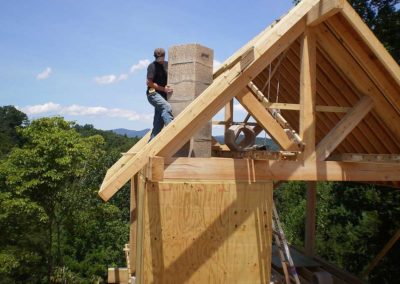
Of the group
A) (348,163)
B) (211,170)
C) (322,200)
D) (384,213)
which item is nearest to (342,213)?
(384,213)

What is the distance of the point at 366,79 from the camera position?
5273 millimetres

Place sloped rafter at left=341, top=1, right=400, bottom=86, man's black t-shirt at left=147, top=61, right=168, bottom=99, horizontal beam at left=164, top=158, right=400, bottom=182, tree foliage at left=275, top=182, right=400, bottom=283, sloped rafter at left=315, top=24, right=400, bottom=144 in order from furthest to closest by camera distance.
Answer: tree foliage at left=275, top=182, right=400, bottom=283 → man's black t-shirt at left=147, top=61, right=168, bottom=99 → sloped rafter at left=315, top=24, right=400, bottom=144 → sloped rafter at left=341, top=1, right=400, bottom=86 → horizontal beam at left=164, top=158, right=400, bottom=182

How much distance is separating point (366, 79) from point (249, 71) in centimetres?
200

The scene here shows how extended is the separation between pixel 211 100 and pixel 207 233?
1659mm

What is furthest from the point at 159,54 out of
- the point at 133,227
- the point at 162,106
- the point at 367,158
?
the point at 133,227

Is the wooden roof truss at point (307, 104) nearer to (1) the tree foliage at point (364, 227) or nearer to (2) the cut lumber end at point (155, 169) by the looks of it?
(2) the cut lumber end at point (155, 169)

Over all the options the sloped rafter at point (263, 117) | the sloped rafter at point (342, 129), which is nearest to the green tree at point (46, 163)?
the sloped rafter at point (263, 117)

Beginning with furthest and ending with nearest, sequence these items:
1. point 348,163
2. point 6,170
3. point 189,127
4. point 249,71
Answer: point 6,170, point 348,163, point 249,71, point 189,127

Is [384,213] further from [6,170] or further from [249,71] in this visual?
[6,170]

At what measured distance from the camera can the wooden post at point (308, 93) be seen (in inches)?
197

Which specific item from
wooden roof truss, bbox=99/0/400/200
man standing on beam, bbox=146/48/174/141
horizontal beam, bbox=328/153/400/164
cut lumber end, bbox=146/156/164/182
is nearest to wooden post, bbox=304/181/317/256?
wooden roof truss, bbox=99/0/400/200

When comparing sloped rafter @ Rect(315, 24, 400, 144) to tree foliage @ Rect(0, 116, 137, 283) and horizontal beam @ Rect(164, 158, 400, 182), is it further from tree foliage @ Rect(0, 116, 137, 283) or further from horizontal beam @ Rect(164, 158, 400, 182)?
tree foliage @ Rect(0, 116, 137, 283)

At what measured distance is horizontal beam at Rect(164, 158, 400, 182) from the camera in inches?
176

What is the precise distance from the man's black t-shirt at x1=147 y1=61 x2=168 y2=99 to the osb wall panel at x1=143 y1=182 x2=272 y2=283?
1839 millimetres
